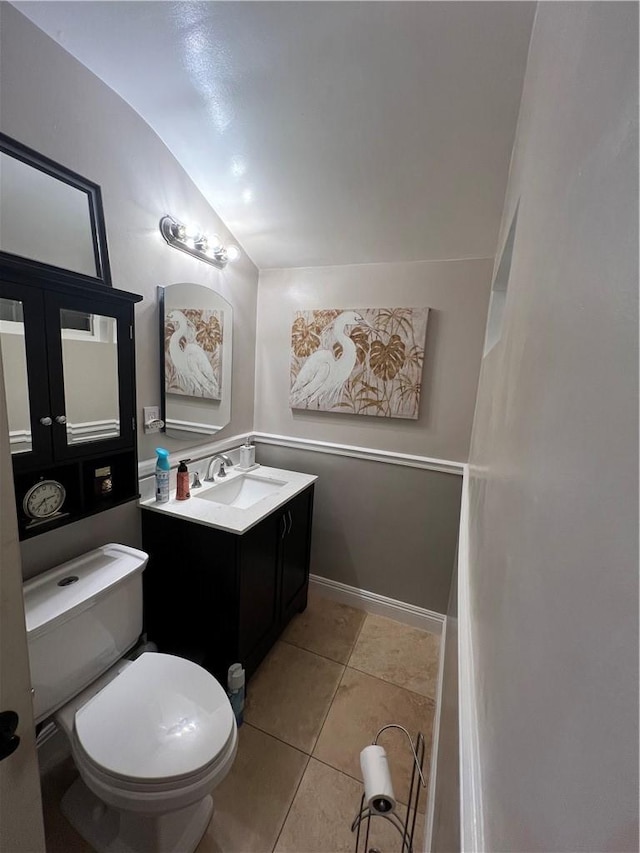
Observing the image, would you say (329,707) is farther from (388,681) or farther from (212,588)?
(212,588)

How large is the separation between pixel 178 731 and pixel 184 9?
2.03 m

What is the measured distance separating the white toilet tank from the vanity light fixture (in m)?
1.32

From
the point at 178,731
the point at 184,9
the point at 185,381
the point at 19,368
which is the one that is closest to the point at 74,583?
the point at 178,731

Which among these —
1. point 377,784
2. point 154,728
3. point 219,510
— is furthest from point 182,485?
point 377,784

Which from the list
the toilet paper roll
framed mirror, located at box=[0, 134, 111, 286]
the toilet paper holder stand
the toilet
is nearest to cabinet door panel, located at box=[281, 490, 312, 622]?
the toilet

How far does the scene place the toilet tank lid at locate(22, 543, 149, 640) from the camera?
3.29 feet

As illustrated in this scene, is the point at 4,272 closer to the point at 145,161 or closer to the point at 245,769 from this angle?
the point at 145,161

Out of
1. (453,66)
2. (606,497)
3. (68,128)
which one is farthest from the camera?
(68,128)

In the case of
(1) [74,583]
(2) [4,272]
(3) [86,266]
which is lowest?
(1) [74,583]

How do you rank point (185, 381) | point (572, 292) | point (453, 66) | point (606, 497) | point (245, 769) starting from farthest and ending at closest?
1. point (185, 381)
2. point (245, 769)
3. point (453, 66)
4. point (572, 292)
5. point (606, 497)

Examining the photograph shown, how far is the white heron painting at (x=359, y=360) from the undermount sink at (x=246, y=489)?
1.68ft

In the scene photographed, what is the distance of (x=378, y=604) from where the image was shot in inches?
83.5

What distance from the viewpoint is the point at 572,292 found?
0.31 metres

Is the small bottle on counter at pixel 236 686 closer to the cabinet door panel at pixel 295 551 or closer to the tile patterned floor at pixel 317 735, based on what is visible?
the tile patterned floor at pixel 317 735
